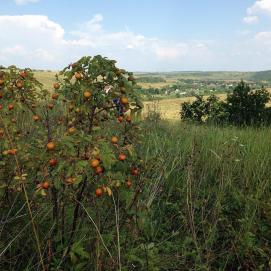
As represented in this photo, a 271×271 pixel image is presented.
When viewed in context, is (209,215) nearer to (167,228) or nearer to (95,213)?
(167,228)

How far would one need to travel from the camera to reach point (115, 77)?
2.62 meters

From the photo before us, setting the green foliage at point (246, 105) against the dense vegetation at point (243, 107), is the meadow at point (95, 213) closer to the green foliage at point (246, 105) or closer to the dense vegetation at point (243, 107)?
the dense vegetation at point (243, 107)

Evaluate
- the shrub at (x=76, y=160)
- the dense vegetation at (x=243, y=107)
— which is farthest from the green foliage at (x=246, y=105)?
the shrub at (x=76, y=160)

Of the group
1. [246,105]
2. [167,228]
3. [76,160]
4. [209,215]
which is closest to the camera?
[76,160]

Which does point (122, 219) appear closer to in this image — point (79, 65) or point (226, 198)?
point (79, 65)

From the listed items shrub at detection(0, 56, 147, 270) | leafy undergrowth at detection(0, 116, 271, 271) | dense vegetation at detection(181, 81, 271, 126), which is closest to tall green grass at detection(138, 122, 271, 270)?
leafy undergrowth at detection(0, 116, 271, 271)

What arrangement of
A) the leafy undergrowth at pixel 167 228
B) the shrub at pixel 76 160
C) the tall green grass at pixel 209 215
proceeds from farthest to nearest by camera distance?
the tall green grass at pixel 209 215, the leafy undergrowth at pixel 167 228, the shrub at pixel 76 160

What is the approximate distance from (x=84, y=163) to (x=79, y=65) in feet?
2.44

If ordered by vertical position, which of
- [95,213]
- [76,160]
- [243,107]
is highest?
[76,160]

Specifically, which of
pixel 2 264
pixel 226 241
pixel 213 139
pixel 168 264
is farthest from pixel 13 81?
pixel 213 139

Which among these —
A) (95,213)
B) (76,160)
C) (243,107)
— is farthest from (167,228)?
(243,107)

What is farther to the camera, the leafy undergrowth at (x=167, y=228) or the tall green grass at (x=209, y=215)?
the tall green grass at (x=209, y=215)

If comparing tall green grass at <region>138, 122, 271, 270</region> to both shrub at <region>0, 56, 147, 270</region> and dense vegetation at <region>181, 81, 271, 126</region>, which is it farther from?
dense vegetation at <region>181, 81, 271, 126</region>

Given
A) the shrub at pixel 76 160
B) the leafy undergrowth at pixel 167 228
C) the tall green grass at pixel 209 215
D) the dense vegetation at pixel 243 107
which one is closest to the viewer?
the shrub at pixel 76 160
